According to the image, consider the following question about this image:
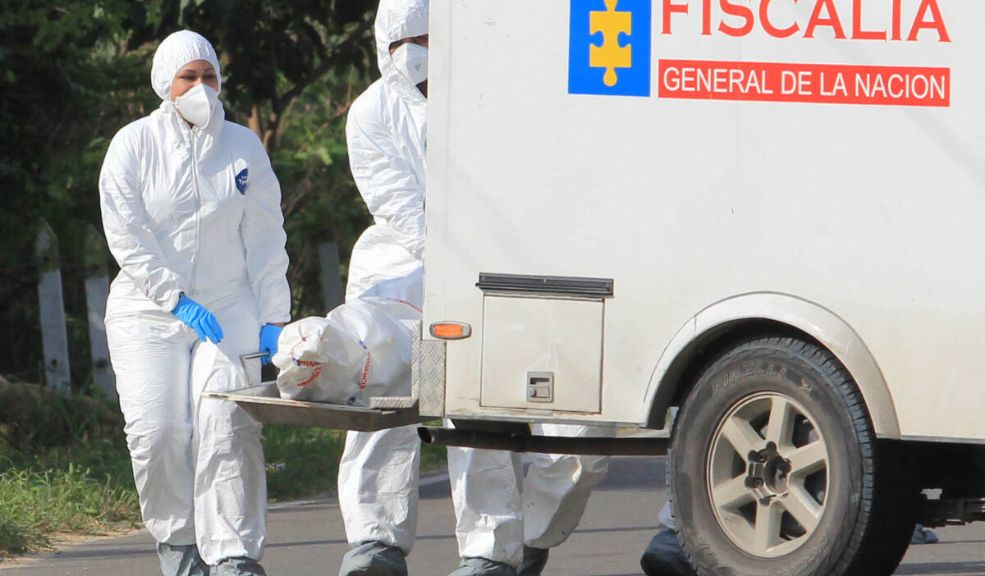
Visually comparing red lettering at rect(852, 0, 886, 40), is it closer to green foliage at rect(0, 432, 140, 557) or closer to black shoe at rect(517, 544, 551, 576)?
black shoe at rect(517, 544, 551, 576)

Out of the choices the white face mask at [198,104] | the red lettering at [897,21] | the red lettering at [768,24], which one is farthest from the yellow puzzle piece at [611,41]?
the white face mask at [198,104]

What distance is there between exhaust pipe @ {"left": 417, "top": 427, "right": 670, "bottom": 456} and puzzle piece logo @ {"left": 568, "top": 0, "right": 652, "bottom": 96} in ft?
3.85

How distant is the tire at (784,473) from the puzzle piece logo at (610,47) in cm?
85

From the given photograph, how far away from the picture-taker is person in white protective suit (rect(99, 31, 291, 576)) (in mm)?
6801

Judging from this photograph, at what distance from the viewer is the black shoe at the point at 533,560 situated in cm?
730

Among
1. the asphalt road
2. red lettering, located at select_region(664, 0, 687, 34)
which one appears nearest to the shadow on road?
the asphalt road

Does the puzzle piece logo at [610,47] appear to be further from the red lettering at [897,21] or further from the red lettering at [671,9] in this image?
the red lettering at [897,21]

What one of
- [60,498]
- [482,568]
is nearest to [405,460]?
[482,568]

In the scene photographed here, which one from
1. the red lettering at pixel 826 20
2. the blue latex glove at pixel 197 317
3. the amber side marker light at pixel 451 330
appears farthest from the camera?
the blue latex glove at pixel 197 317

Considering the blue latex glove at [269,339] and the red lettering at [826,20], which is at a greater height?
the red lettering at [826,20]

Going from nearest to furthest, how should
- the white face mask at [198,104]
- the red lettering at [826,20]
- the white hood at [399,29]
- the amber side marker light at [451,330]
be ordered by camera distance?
the red lettering at [826,20], the amber side marker light at [451,330], the white face mask at [198,104], the white hood at [399,29]

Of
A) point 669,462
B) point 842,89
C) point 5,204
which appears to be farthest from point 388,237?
point 5,204

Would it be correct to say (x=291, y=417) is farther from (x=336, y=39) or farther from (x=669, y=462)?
(x=336, y=39)

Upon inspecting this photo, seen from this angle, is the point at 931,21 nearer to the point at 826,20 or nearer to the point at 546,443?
the point at 826,20
